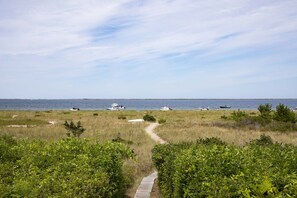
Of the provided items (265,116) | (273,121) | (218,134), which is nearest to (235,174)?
(218,134)

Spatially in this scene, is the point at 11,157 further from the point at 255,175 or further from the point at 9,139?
the point at 255,175

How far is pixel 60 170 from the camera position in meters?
6.91

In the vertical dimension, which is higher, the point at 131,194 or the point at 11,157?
the point at 11,157

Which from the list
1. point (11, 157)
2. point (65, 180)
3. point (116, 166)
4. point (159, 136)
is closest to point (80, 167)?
point (65, 180)

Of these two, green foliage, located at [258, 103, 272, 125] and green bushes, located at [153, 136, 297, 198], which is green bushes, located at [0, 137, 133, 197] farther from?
green foliage, located at [258, 103, 272, 125]

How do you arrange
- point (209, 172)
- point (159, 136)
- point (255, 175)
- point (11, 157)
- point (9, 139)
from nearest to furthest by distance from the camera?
1. point (255, 175)
2. point (209, 172)
3. point (11, 157)
4. point (9, 139)
5. point (159, 136)

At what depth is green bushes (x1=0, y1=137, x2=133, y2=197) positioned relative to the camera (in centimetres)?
550

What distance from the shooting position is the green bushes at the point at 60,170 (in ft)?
18.0

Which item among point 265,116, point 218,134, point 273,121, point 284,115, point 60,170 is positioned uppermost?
point 60,170

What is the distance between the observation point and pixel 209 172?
22.2ft

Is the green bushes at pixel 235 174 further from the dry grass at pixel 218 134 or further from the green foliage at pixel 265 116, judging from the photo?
the green foliage at pixel 265 116

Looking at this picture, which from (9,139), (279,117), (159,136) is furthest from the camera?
(279,117)

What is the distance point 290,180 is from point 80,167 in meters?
3.69

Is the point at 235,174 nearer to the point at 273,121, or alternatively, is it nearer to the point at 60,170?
the point at 60,170
